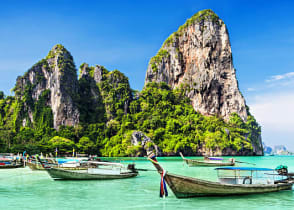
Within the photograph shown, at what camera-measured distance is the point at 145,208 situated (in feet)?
41.9

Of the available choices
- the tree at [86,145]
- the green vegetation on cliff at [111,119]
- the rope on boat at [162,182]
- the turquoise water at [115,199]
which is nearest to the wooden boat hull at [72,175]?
the turquoise water at [115,199]

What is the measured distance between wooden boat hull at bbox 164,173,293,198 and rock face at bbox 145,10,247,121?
90.1 m

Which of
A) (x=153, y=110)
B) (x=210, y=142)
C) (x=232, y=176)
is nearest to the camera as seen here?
(x=232, y=176)

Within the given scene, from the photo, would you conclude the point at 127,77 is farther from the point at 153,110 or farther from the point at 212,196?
the point at 212,196

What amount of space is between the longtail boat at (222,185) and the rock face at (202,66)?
88.2 m

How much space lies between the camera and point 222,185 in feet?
46.3

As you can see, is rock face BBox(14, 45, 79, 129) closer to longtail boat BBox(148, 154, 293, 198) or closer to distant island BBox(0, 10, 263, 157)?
distant island BBox(0, 10, 263, 157)

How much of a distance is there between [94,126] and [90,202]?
256 feet

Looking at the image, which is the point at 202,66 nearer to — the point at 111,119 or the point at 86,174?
the point at 111,119

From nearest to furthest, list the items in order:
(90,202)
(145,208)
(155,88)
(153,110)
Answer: (145,208)
(90,202)
(153,110)
(155,88)

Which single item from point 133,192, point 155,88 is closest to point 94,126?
point 155,88

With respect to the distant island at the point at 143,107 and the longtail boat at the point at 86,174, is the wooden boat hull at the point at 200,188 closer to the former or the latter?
the longtail boat at the point at 86,174

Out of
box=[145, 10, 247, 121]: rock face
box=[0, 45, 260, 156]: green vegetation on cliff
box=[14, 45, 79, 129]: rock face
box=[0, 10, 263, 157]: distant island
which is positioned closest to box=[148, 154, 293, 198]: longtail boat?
box=[0, 10, 263, 157]: distant island

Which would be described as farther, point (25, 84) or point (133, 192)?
point (25, 84)
